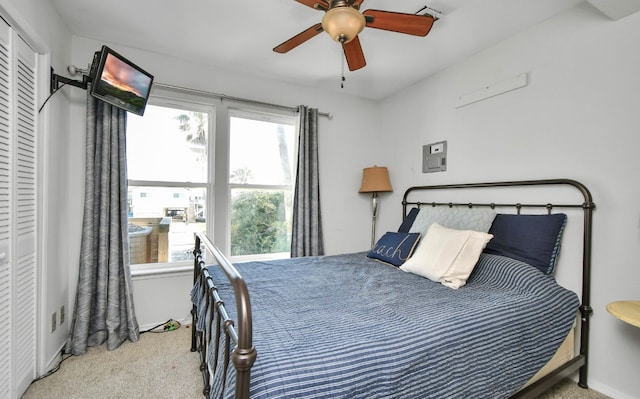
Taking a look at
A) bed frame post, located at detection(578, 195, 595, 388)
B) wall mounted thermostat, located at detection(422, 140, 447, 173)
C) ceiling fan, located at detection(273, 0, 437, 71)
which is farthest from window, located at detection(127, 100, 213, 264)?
bed frame post, located at detection(578, 195, 595, 388)

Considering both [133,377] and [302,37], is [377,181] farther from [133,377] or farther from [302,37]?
[133,377]

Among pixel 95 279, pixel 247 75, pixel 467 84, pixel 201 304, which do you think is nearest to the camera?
pixel 201 304

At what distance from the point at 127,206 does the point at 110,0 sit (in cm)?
146

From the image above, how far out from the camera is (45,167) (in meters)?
1.84

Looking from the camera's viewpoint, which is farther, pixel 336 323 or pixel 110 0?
pixel 110 0

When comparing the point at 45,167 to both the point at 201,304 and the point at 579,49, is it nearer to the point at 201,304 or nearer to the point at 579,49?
the point at 201,304

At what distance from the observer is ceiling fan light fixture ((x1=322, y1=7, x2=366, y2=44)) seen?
1.40 metres

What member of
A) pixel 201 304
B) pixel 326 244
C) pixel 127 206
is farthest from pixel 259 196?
pixel 201 304

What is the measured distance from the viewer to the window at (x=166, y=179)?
2576 millimetres

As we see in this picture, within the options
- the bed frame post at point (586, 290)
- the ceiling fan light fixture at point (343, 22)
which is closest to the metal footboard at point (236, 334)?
the ceiling fan light fixture at point (343, 22)

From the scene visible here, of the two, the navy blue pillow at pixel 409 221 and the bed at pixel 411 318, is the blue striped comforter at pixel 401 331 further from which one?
the navy blue pillow at pixel 409 221

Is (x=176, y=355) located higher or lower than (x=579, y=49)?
lower

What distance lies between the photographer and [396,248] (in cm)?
238

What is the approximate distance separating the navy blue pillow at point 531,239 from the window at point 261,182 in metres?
2.00
